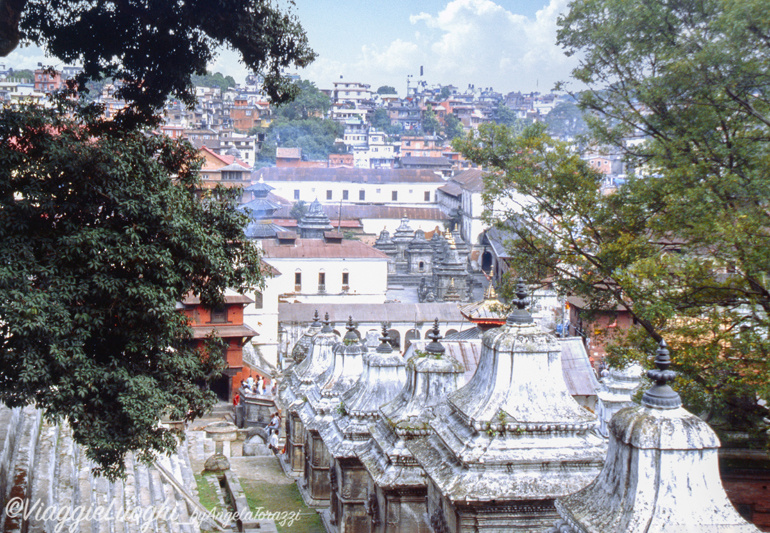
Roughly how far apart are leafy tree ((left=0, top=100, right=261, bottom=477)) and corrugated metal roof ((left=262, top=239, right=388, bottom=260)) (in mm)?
37807

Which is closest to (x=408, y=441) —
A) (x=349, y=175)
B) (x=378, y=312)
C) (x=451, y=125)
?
(x=378, y=312)

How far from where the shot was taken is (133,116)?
1178cm

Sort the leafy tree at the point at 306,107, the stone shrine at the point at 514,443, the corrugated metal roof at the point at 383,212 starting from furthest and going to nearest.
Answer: the leafy tree at the point at 306,107 < the corrugated metal roof at the point at 383,212 < the stone shrine at the point at 514,443

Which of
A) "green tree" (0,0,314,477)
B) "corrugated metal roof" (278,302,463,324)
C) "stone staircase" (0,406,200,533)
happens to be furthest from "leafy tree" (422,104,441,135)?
"green tree" (0,0,314,477)

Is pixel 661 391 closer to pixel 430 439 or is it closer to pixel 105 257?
pixel 430 439

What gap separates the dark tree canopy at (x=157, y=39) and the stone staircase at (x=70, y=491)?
617 centimetres

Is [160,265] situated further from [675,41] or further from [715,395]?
[675,41]

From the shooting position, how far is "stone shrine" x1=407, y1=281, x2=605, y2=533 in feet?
29.0

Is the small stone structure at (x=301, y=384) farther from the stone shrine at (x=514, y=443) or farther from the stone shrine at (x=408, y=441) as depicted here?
the stone shrine at (x=514, y=443)

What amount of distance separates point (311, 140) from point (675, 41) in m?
99.6

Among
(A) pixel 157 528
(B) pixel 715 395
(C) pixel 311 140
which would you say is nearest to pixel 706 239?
(B) pixel 715 395

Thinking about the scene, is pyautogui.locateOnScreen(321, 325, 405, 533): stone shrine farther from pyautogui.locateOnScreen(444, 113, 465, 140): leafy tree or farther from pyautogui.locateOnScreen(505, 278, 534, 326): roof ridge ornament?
pyautogui.locateOnScreen(444, 113, 465, 140): leafy tree

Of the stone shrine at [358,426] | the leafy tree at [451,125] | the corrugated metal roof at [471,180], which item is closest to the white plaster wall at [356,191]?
the corrugated metal roof at [471,180]

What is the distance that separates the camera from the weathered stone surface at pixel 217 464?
66.0 ft
